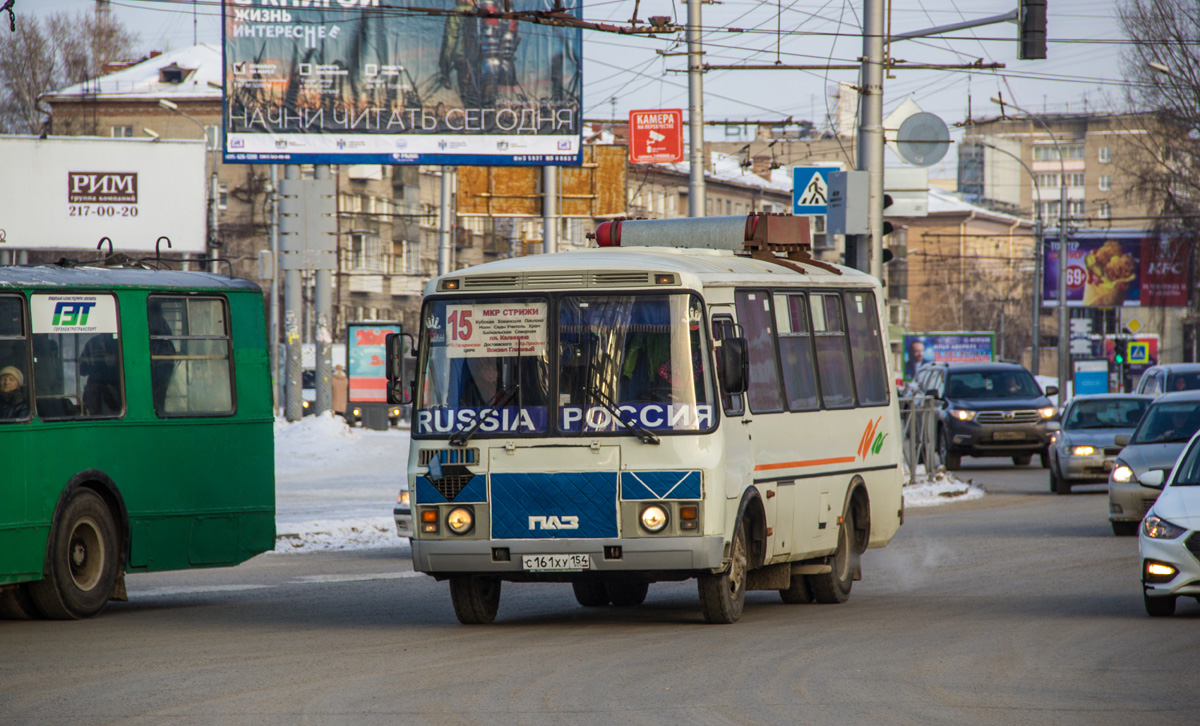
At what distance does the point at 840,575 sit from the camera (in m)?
14.0

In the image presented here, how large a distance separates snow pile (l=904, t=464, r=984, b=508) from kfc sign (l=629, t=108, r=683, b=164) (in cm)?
635

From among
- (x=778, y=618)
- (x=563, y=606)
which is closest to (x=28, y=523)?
(x=563, y=606)

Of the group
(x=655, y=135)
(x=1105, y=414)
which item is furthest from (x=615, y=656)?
(x=655, y=135)

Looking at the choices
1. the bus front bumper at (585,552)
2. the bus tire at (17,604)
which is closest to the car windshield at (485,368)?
the bus front bumper at (585,552)

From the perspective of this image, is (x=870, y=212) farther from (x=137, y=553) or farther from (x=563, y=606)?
(x=137, y=553)

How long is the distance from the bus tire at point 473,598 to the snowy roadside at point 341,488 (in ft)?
23.2

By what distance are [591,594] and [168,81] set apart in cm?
7554

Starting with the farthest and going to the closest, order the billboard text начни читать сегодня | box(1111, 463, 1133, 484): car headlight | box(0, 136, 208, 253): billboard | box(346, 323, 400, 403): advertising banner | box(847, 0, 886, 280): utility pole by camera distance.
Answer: box(0, 136, 208, 253): billboard < box(346, 323, 400, 403): advertising banner < the billboard text начни читать сегодня < box(847, 0, 886, 280): utility pole < box(1111, 463, 1133, 484): car headlight

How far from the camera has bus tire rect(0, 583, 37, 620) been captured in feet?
42.7

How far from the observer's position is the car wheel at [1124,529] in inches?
773

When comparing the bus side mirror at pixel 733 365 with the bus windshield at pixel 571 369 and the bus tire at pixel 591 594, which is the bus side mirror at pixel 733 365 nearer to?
the bus windshield at pixel 571 369

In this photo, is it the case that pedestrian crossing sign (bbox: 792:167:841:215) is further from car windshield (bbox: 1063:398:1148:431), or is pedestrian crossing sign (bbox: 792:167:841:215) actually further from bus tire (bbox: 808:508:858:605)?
bus tire (bbox: 808:508:858:605)

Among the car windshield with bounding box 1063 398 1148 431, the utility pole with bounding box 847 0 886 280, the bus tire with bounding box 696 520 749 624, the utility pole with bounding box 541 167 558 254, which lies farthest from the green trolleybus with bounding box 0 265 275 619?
the utility pole with bounding box 541 167 558 254

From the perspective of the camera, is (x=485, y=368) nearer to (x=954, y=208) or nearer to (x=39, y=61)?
(x=39, y=61)
